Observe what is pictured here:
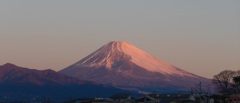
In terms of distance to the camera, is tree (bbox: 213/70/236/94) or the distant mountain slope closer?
tree (bbox: 213/70/236/94)

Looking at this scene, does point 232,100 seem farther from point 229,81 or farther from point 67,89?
point 67,89

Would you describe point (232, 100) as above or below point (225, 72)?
below

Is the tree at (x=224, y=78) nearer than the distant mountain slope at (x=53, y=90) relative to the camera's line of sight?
Yes

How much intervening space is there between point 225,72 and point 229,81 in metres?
1.33

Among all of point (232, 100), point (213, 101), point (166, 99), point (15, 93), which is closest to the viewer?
point (232, 100)

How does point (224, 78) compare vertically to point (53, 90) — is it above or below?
below

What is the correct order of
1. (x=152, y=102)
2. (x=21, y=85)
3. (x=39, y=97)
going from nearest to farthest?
1. (x=152, y=102)
2. (x=39, y=97)
3. (x=21, y=85)

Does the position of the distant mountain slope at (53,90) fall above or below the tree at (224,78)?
above

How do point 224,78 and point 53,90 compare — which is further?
point 53,90

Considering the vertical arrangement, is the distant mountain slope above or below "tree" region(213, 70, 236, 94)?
above

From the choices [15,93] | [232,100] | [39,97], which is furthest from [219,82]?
[15,93]

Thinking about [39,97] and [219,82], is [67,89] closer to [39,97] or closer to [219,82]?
[39,97]

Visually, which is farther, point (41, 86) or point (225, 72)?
point (41, 86)

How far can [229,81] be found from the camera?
110 meters
